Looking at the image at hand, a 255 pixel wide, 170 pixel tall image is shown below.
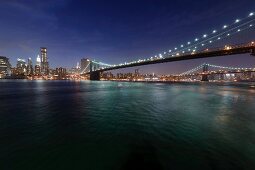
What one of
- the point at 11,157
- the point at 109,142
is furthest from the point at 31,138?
the point at 109,142

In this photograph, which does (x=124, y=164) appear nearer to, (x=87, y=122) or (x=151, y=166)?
(x=151, y=166)

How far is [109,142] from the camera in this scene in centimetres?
912

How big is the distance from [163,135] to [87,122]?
5360mm

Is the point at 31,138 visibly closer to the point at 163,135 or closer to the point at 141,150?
the point at 141,150

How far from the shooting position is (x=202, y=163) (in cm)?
695

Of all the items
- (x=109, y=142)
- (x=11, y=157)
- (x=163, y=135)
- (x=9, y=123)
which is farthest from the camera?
(x=9, y=123)

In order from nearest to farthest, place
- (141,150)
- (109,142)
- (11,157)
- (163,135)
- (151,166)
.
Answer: (151,166) < (11,157) < (141,150) < (109,142) < (163,135)

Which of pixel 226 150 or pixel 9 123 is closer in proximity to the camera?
pixel 226 150

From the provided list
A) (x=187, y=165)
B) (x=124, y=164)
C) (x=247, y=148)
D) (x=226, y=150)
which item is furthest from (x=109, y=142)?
(x=247, y=148)

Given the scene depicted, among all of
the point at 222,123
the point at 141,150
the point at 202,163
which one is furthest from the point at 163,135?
the point at 222,123

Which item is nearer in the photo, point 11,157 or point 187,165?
point 187,165

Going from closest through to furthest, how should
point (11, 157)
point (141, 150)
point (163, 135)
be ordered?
1. point (11, 157)
2. point (141, 150)
3. point (163, 135)

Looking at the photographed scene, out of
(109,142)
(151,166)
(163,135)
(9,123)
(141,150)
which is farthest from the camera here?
(9,123)

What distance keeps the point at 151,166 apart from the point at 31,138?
610 cm
